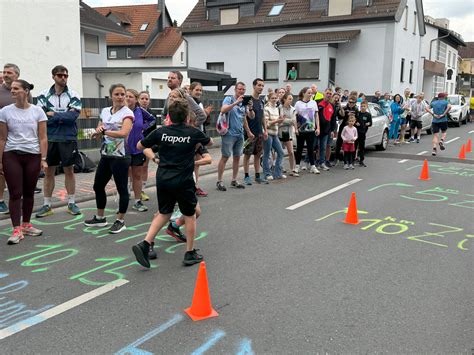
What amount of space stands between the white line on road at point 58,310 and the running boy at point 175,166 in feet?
1.37

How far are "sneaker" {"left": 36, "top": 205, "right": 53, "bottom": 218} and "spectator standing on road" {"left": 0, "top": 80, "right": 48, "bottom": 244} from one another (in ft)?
2.88

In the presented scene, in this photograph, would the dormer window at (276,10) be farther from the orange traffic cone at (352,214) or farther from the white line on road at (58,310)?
the white line on road at (58,310)

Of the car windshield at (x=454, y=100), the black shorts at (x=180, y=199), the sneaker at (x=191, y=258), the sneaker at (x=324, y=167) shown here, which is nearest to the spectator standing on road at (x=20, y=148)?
the black shorts at (x=180, y=199)

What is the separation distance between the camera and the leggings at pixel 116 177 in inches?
231

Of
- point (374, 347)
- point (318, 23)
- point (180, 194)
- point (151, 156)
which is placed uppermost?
point (318, 23)

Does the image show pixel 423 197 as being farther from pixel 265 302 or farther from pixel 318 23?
pixel 318 23

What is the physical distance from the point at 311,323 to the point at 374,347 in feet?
1.66

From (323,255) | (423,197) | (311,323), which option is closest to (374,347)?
(311,323)

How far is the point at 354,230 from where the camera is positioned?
6113 millimetres

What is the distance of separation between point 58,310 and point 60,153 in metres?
3.24

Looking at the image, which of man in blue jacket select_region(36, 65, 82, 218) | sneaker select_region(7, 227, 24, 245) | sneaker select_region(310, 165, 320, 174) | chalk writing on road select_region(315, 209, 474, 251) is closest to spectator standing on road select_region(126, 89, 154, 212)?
man in blue jacket select_region(36, 65, 82, 218)

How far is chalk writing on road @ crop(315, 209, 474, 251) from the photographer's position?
223 inches

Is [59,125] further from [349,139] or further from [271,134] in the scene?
[349,139]

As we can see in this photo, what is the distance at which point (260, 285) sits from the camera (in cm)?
427
